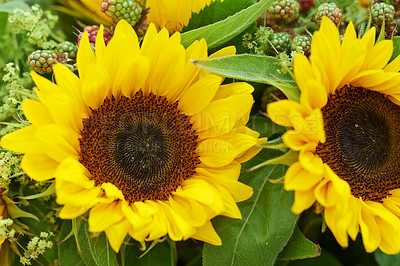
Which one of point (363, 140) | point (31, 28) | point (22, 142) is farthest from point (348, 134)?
point (31, 28)

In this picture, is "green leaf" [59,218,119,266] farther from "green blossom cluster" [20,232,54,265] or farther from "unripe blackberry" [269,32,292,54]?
"unripe blackberry" [269,32,292,54]

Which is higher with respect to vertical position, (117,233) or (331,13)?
(331,13)

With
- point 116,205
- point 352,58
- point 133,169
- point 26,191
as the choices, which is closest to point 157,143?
point 133,169

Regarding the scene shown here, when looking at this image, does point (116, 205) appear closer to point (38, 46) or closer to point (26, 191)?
point (26, 191)

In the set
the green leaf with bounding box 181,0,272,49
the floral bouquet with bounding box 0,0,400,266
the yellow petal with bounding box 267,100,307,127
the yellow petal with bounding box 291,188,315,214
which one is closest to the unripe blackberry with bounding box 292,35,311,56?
the floral bouquet with bounding box 0,0,400,266

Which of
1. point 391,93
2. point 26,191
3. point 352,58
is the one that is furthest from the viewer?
point 26,191

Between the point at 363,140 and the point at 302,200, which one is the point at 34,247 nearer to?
the point at 302,200
